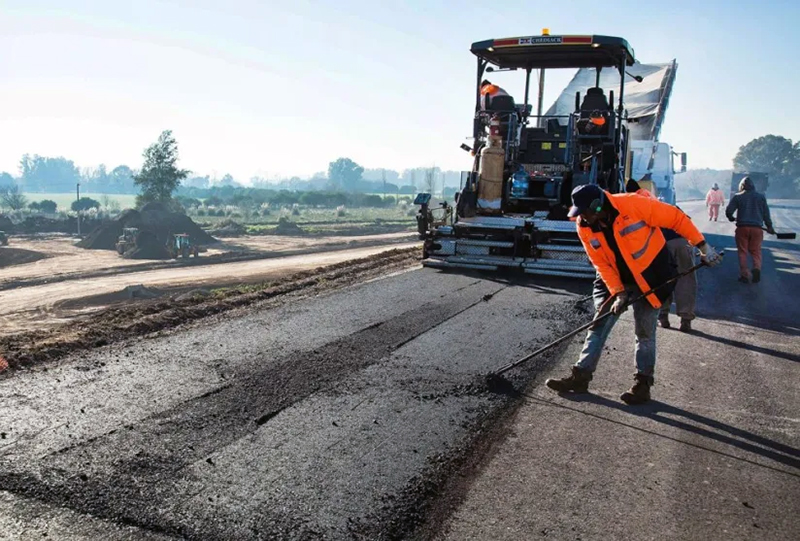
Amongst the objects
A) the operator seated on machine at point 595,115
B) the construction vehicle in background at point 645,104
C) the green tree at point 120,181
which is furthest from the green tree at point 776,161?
the green tree at point 120,181

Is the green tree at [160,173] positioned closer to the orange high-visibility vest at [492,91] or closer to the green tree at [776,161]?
the orange high-visibility vest at [492,91]

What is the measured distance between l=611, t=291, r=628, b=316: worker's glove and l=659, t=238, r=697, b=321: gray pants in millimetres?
2018

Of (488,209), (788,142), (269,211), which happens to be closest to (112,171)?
(269,211)

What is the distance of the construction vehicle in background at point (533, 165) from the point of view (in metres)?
10.1

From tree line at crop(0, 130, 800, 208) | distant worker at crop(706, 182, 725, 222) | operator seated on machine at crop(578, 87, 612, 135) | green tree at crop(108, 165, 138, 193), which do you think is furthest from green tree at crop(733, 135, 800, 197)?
green tree at crop(108, 165, 138, 193)

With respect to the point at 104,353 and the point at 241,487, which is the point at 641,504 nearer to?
the point at 241,487

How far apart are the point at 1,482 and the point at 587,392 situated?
12.2ft

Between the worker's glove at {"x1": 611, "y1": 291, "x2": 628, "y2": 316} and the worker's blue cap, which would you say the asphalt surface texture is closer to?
the worker's glove at {"x1": 611, "y1": 291, "x2": 628, "y2": 316}

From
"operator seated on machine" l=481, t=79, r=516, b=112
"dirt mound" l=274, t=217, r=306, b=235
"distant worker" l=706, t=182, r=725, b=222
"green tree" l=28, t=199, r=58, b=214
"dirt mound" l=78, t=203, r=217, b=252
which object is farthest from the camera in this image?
"green tree" l=28, t=199, r=58, b=214

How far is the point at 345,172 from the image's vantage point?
5153 inches

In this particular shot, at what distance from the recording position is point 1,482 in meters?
3.39

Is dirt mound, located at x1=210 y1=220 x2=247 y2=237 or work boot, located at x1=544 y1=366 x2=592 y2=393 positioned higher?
work boot, located at x1=544 y1=366 x2=592 y2=393

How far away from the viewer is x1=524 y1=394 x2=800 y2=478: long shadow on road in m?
3.99

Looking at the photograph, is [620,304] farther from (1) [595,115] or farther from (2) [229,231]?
(2) [229,231]
